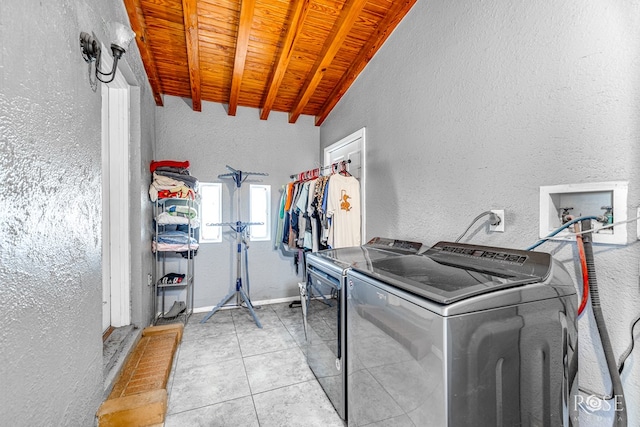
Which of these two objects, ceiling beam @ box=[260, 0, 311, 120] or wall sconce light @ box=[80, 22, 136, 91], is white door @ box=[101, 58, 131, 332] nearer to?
wall sconce light @ box=[80, 22, 136, 91]

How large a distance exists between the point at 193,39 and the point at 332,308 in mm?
2387

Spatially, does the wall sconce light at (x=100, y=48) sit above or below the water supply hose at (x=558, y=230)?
above

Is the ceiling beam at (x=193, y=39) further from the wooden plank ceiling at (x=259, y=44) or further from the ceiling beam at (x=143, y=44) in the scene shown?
the ceiling beam at (x=143, y=44)

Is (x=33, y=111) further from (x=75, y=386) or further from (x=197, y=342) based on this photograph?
(x=197, y=342)

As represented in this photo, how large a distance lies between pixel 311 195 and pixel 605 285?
89.6 inches

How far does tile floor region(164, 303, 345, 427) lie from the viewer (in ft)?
5.64

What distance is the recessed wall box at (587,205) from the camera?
1.05m

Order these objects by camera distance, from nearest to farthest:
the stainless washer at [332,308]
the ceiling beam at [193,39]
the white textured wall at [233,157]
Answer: the stainless washer at [332,308] < the ceiling beam at [193,39] < the white textured wall at [233,157]

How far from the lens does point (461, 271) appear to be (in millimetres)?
1241

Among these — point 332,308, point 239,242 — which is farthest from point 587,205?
point 239,242

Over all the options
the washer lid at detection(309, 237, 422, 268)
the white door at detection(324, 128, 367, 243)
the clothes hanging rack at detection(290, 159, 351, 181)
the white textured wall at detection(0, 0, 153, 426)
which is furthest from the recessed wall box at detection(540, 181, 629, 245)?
the white textured wall at detection(0, 0, 153, 426)

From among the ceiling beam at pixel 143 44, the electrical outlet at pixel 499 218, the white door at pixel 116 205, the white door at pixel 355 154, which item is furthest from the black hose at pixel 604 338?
the ceiling beam at pixel 143 44

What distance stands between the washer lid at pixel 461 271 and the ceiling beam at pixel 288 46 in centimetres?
193

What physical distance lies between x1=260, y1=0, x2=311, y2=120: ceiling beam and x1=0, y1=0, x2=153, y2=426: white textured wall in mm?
1292
